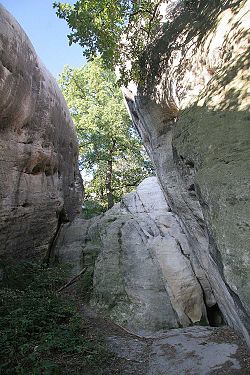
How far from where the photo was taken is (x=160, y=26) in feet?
27.6

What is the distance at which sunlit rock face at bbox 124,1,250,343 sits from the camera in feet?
11.8

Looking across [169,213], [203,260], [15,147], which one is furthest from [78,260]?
[203,260]

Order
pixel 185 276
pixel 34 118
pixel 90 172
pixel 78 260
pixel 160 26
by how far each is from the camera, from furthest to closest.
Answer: pixel 90 172
pixel 78 260
pixel 34 118
pixel 185 276
pixel 160 26

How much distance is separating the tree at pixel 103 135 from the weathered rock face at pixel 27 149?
25.2ft

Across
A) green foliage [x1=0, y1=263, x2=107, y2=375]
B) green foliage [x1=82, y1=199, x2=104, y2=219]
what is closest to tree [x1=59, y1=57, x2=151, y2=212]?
green foliage [x1=82, y1=199, x2=104, y2=219]

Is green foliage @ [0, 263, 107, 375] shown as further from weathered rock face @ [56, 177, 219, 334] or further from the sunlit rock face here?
the sunlit rock face

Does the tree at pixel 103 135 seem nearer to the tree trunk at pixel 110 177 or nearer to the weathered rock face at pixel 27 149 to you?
the tree trunk at pixel 110 177

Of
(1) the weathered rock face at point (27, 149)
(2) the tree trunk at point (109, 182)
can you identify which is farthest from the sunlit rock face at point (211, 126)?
(2) the tree trunk at point (109, 182)

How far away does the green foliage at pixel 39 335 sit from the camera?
15.8ft

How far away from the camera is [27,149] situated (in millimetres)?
9859

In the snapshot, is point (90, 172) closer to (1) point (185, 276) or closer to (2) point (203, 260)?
(1) point (185, 276)

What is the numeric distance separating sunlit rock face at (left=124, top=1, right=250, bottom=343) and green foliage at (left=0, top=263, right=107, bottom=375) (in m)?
3.04

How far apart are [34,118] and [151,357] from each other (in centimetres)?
807

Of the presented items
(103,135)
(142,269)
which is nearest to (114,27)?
(142,269)
